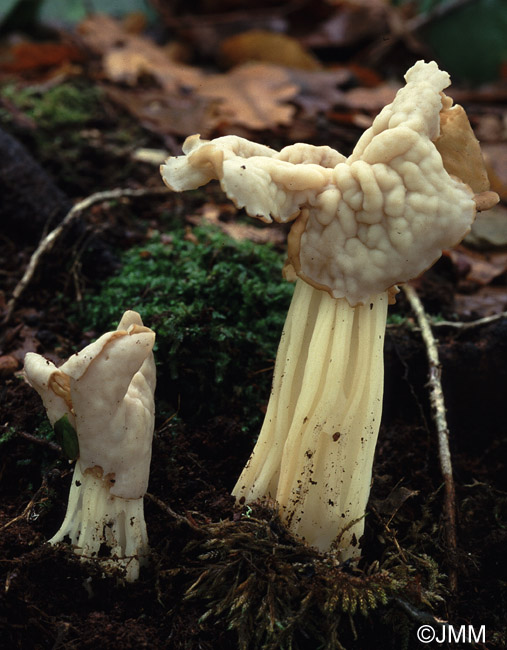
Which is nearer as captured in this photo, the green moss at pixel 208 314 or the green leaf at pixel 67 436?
the green leaf at pixel 67 436

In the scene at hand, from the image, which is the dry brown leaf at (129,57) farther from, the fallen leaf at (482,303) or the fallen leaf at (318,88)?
the fallen leaf at (482,303)

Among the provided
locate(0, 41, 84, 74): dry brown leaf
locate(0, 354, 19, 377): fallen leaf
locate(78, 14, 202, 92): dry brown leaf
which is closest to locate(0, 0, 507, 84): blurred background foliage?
locate(78, 14, 202, 92): dry brown leaf

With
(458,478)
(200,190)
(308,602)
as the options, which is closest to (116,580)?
(308,602)

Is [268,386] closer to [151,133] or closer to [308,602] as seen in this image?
[308,602]

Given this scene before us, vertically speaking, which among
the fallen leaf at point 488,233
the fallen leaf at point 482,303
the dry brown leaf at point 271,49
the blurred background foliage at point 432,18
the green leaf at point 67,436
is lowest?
the green leaf at point 67,436

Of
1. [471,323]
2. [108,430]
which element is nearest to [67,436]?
[108,430]

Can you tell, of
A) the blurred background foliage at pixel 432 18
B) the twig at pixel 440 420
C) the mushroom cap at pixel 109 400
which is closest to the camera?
the mushroom cap at pixel 109 400

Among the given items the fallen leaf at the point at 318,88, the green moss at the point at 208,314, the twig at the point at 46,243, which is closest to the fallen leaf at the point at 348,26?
the fallen leaf at the point at 318,88
